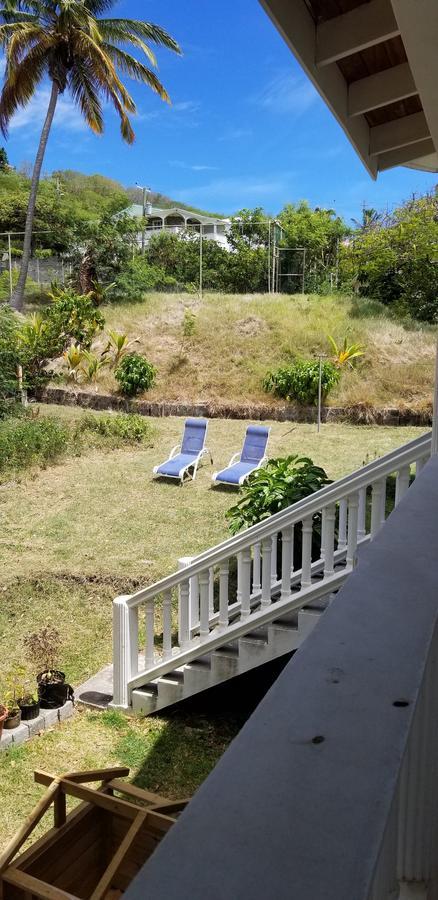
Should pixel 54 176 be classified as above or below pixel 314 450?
above

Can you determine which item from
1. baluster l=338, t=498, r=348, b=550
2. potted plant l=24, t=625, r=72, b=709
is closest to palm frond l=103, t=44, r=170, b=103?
potted plant l=24, t=625, r=72, b=709

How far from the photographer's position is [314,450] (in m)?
11.3

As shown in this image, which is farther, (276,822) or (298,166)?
(298,166)

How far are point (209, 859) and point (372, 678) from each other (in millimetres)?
302

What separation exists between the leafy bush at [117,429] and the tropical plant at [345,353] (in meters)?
4.98

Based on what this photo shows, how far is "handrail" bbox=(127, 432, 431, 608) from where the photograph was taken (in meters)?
4.05

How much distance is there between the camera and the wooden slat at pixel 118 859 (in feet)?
7.80

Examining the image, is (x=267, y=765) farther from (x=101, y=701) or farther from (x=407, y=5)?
(x=101, y=701)

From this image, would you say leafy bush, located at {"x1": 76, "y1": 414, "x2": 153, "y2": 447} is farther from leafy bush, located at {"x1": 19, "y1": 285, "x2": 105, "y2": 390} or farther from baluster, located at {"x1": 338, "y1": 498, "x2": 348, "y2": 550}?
baluster, located at {"x1": 338, "y1": 498, "x2": 348, "y2": 550}

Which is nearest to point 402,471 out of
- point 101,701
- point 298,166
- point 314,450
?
point 101,701

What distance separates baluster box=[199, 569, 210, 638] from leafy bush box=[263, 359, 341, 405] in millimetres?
9975

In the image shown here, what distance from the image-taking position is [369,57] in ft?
10.0


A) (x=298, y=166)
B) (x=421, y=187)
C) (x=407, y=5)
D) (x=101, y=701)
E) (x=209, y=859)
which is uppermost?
(x=298, y=166)

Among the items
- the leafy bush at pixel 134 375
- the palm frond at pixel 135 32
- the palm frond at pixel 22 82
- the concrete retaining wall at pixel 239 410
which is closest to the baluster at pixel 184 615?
the concrete retaining wall at pixel 239 410
